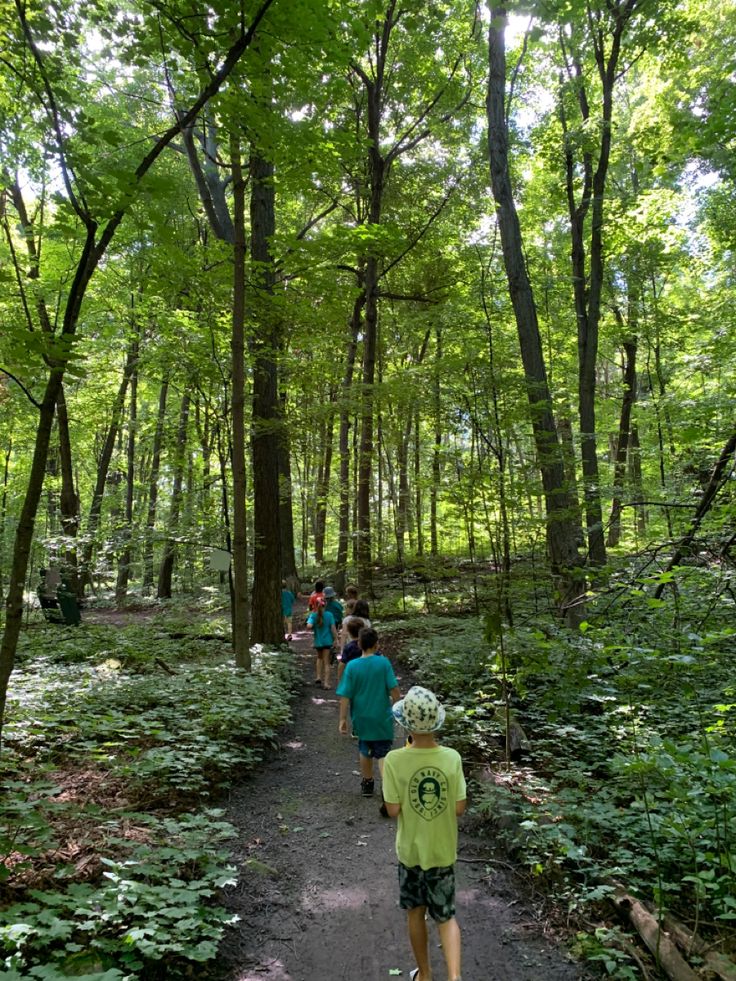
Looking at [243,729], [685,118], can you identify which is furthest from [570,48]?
[243,729]

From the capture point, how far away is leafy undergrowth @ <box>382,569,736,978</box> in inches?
132

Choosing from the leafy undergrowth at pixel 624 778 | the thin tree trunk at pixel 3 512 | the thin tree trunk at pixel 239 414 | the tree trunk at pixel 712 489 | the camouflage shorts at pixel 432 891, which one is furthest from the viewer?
the thin tree trunk at pixel 3 512

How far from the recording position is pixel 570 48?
1239 centimetres

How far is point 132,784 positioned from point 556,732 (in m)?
4.24

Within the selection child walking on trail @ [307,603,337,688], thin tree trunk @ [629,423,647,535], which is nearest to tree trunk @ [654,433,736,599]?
child walking on trail @ [307,603,337,688]

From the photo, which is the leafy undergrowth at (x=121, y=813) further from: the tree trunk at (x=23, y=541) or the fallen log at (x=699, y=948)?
the fallen log at (x=699, y=948)

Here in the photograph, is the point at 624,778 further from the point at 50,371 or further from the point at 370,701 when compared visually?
the point at 50,371

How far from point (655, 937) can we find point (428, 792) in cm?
148

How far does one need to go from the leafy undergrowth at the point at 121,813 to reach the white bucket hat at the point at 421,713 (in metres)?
1.51

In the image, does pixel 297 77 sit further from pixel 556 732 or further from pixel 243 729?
pixel 556 732

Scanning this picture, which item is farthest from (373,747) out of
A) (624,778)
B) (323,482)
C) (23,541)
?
(323,482)

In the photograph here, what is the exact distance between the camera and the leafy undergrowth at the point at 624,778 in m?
3.34

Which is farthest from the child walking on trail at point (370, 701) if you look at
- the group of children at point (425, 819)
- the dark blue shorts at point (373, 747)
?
the group of children at point (425, 819)

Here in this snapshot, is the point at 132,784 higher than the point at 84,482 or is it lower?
lower
